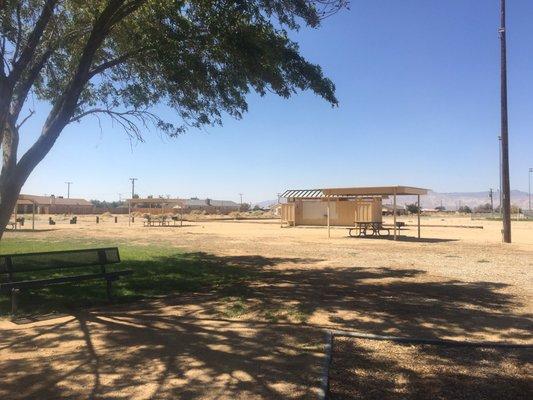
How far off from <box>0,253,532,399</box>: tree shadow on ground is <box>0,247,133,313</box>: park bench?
61 cm

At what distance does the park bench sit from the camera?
6.74 metres

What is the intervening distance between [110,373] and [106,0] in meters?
6.45

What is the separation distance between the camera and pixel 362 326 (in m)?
6.03

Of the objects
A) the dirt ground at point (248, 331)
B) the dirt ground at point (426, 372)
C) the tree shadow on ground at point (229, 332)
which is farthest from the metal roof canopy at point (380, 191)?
the dirt ground at point (426, 372)

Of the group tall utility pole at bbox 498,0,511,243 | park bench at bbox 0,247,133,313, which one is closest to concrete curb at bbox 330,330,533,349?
park bench at bbox 0,247,133,313

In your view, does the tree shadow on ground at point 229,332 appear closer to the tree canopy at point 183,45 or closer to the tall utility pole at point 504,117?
the tree canopy at point 183,45

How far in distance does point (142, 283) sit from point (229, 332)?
3978mm

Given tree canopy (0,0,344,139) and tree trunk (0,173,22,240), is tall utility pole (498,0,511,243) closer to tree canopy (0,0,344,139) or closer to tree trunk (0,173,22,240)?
tree canopy (0,0,344,139)

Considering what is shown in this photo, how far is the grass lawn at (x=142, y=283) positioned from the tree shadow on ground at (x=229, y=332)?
91 mm

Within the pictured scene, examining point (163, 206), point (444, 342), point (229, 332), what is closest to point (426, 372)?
point (444, 342)

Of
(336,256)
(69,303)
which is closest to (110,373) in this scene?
(69,303)

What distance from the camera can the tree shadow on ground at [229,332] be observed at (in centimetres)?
407

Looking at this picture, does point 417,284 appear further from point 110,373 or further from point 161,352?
point 110,373

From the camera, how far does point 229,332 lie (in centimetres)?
571
